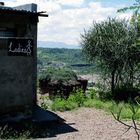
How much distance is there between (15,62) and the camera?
40.0 feet

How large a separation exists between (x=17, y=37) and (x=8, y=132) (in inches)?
134

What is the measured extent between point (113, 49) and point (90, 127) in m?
7.99

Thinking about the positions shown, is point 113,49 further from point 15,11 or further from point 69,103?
point 15,11

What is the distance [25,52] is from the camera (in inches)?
487

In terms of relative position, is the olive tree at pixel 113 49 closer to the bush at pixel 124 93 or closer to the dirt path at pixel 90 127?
the bush at pixel 124 93

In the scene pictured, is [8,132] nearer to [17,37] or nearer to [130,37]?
[17,37]

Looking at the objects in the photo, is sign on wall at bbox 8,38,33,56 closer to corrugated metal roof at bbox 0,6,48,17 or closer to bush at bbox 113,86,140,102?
corrugated metal roof at bbox 0,6,48,17

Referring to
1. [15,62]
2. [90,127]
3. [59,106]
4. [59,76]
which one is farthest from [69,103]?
[15,62]

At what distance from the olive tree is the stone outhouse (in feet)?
24.9

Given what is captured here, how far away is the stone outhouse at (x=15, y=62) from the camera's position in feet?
39.2

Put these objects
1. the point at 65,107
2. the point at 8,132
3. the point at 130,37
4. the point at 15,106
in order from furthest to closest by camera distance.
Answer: the point at 130,37 < the point at 65,107 < the point at 15,106 < the point at 8,132

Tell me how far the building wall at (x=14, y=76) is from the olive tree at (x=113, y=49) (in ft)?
25.8

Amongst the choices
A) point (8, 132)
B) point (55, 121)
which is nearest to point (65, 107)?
point (55, 121)

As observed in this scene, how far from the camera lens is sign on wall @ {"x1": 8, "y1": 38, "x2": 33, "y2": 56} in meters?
12.0
